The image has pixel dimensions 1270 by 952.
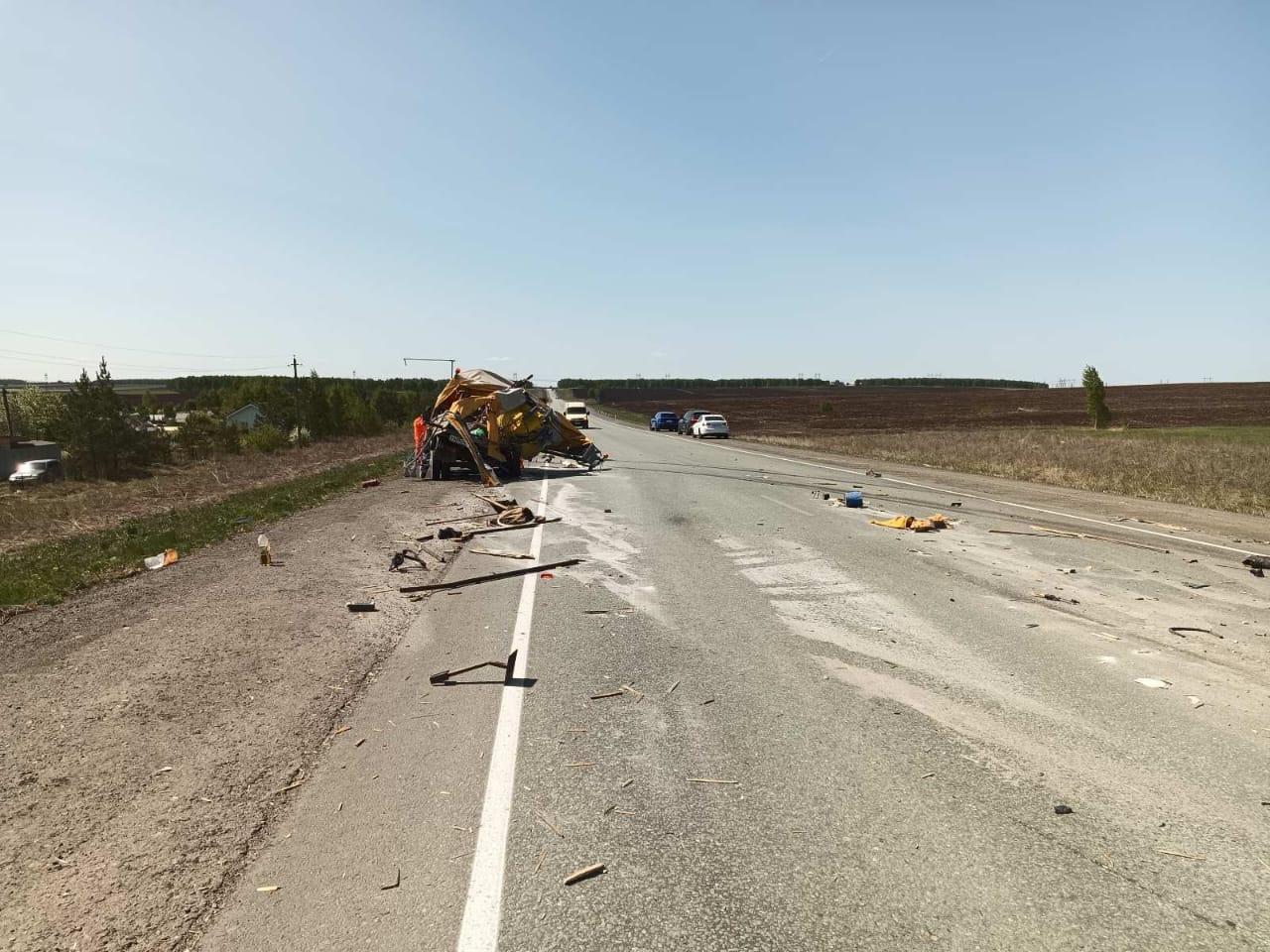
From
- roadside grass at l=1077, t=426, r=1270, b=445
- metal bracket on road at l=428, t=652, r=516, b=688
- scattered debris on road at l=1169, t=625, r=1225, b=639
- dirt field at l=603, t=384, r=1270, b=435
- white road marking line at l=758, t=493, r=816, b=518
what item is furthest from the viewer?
Answer: dirt field at l=603, t=384, r=1270, b=435

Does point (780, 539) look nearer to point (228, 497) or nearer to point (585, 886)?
point (585, 886)

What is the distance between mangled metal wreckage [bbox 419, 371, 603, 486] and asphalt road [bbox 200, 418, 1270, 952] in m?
12.5

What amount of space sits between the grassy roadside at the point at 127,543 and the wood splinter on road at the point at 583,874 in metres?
7.55

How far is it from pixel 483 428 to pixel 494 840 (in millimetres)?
17419

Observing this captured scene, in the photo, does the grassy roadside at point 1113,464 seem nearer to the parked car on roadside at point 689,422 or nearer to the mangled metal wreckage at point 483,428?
the parked car on roadside at point 689,422

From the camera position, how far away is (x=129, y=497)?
22469 millimetres

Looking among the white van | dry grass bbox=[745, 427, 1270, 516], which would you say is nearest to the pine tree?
dry grass bbox=[745, 427, 1270, 516]

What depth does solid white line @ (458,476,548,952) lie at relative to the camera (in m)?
2.69

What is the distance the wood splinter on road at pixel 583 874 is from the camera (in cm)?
301

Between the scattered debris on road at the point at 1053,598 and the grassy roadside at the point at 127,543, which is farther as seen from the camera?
the grassy roadside at the point at 127,543

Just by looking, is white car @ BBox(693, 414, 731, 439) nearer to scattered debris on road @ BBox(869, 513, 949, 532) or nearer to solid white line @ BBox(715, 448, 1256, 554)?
solid white line @ BBox(715, 448, 1256, 554)

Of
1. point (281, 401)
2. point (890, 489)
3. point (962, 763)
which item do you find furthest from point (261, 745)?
point (281, 401)

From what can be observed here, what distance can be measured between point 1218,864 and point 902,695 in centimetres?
202

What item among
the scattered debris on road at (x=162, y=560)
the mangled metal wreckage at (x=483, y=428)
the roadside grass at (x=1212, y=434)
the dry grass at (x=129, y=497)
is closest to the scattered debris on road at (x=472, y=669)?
the scattered debris on road at (x=162, y=560)
